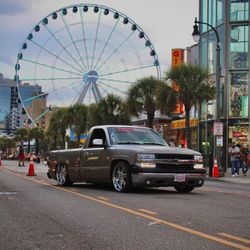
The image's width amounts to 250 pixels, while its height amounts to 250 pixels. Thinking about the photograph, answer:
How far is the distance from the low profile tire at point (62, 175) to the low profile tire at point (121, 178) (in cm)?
266

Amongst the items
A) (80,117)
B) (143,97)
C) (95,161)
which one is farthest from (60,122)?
(95,161)

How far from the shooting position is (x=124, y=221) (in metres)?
8.65

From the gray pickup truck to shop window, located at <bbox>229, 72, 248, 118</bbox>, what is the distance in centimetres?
2669

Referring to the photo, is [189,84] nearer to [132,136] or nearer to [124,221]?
[132,136]

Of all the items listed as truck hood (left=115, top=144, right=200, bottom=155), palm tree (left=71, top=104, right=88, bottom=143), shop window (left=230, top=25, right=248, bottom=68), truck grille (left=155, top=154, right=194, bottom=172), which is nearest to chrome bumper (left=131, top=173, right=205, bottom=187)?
truck grille (left=155, top=154, right=194, bottom=172)

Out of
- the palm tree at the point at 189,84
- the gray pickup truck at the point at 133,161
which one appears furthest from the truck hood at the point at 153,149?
the palm tree at the point at 189,84

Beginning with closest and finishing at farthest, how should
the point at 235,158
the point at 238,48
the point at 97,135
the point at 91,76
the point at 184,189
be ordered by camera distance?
1. the point at 184,189
2. the point at 97,135
3. the point at 235,158
4. the point at 238,48
5. the point at 91,76

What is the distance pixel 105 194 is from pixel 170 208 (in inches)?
126

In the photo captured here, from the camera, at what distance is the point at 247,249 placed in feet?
21.2

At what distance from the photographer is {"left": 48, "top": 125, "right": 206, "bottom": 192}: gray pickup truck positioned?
13.2 meters

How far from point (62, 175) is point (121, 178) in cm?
334

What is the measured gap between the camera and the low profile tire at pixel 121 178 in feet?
43.7

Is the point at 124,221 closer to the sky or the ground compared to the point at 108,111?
closer to the ground

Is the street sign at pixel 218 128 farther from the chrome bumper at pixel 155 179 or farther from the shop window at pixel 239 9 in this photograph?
the shop window at pixel 239 9
